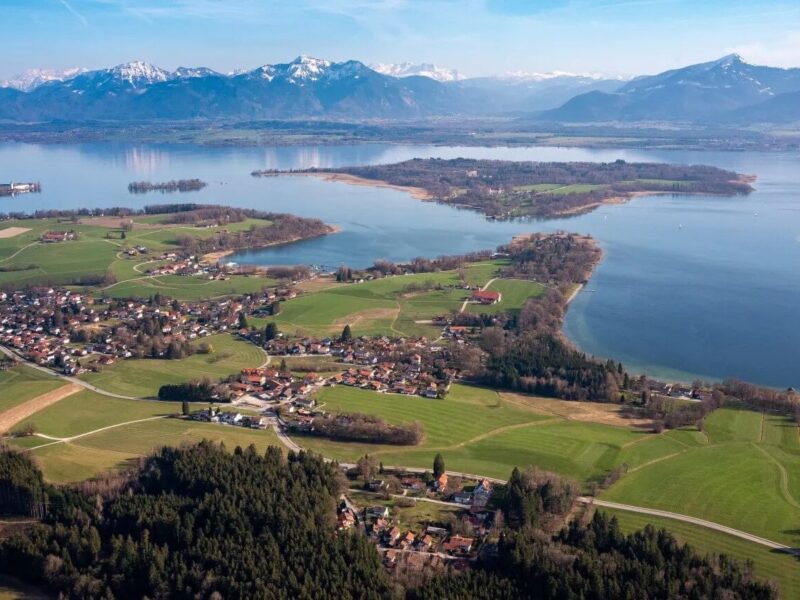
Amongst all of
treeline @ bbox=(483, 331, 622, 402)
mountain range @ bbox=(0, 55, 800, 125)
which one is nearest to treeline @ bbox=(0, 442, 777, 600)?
treeline @ bbox=(483, 331, 622, 402)

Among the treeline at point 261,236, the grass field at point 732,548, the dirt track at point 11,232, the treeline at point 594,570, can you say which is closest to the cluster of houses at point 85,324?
the treeline at point 261,236

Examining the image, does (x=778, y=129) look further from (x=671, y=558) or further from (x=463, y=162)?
(x=671, y=558)

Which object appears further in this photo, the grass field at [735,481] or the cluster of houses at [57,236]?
the cluster of houses at [57,236]

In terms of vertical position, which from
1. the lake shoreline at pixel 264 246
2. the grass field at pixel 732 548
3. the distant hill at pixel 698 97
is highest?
the distant hill at pixel 698 97

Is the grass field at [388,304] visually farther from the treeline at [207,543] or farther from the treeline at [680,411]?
the treeline at [207,543]

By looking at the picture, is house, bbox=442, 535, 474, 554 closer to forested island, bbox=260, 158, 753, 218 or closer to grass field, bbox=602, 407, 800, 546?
grass field, bbox=602, 407, 800, 546

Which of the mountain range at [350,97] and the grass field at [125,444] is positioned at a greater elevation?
the mountain range at [350,97]
